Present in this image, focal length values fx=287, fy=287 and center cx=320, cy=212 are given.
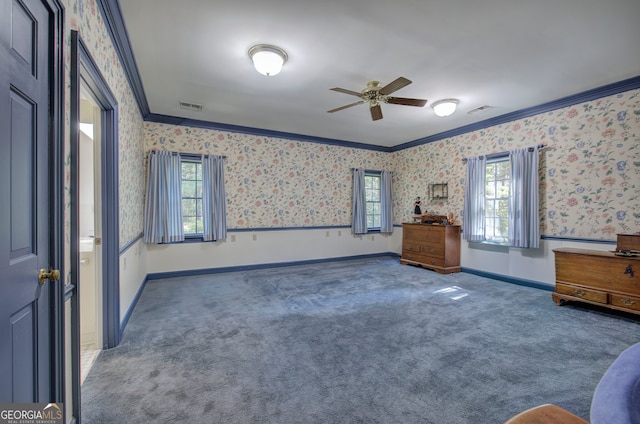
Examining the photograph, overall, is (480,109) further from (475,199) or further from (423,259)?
(423,259)

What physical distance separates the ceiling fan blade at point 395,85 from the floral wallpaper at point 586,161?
2.66m

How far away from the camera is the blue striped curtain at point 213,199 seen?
16.0 ft

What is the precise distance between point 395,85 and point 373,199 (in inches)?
159

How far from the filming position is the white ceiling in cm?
219

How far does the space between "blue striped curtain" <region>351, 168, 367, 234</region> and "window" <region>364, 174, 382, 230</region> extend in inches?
11.9

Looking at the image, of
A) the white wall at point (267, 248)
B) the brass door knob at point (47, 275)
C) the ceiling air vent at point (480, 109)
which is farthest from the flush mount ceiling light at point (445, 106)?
the brass door knob at point (47, 275)

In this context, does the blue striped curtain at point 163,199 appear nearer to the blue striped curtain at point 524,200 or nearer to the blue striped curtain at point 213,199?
the blue striped curtain at point 213,199

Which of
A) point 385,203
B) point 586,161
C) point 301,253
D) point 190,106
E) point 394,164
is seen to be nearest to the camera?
point 586,161

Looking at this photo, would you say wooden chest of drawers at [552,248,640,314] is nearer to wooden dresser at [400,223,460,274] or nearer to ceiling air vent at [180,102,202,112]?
wooden dresser at [400,223,460,274]

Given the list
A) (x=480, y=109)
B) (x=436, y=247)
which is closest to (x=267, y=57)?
(x=480, y=109)

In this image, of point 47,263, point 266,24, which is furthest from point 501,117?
point 47,263

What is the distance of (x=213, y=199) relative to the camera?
4914mm

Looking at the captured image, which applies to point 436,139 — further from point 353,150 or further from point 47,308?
point 47,308

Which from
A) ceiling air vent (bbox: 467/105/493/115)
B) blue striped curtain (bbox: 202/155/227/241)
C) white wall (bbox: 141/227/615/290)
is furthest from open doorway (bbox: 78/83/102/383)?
ceiling air vent (bbox: 467/105/493/115)
